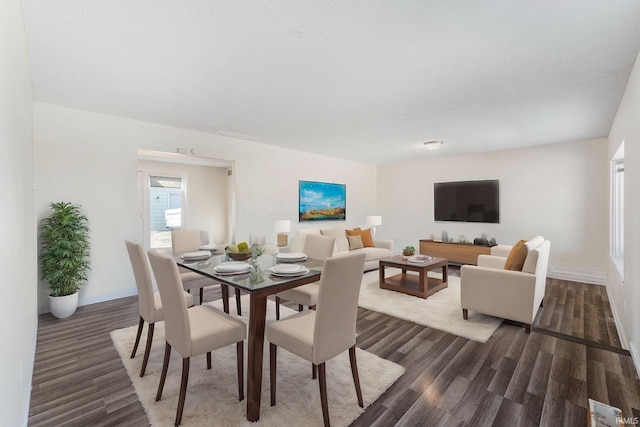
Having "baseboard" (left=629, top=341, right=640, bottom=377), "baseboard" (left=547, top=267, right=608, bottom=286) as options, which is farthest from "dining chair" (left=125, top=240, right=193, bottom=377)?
"baseboard" (left=547, top=267, right=608, bottom=286)

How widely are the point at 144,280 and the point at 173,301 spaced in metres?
0.56

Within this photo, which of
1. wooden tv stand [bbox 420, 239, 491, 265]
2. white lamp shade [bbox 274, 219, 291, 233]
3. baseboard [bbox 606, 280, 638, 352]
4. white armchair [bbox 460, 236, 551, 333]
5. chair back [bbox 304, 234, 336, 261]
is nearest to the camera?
baseboard [bbox 606, 280, 638, 352]

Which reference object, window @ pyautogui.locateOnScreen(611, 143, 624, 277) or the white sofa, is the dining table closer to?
the white sofa

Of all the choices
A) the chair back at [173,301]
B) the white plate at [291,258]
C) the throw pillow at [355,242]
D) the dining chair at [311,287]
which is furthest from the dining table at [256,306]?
the throw pillow at [355,242]

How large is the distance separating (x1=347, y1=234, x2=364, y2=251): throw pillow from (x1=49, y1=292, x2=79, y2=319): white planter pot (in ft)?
14.1

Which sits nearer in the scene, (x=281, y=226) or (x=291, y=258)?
(x=291, y=258)

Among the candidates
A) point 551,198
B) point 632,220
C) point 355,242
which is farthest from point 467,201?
→ point 632,220

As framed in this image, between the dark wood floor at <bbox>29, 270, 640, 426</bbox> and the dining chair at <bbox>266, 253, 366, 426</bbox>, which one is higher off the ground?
the dining chair at <bbox>266, 253, 366, 426</bbox>

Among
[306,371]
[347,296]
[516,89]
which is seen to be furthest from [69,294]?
[516,89]

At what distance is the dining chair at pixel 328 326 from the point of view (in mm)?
1646

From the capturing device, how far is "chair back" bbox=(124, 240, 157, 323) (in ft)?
6.83

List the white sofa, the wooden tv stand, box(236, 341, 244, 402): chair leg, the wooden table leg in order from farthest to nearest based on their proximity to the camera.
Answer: the wooden tv stand → the white sofa → box(236, 341, 244, 402): chair leg → the wooden table leg

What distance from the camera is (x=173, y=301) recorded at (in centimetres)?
177

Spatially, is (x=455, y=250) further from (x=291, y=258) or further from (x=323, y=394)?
(x=323, y=394)
